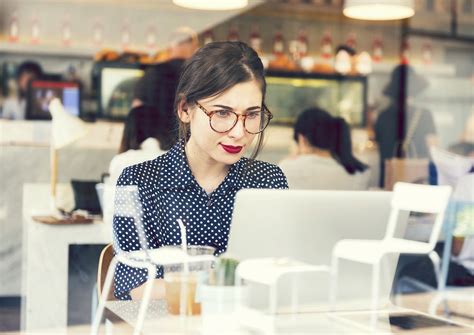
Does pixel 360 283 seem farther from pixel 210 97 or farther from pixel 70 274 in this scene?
pixel 70 274

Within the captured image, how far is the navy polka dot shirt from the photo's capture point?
7.28 feet

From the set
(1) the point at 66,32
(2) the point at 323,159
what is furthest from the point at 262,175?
(1) the point at 66,32

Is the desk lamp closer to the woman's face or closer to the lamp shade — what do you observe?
the lamp shade

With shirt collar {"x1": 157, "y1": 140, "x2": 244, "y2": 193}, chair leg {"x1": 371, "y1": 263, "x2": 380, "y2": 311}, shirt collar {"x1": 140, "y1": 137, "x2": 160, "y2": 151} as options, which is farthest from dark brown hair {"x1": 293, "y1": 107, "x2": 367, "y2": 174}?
chair leg {"x1": 371, "y1": 263, "x2": 380, "y2": 311}

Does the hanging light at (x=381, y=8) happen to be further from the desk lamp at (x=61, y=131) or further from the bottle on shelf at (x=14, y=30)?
the bottle on shelf at (x=14, y=30)

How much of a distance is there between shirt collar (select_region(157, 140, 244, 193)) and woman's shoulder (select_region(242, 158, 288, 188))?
0.04 meters

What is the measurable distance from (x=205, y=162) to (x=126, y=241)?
274mm

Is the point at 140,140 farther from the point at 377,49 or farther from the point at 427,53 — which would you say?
the point at 427,53

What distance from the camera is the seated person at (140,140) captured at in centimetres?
359

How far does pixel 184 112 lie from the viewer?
2.25 m

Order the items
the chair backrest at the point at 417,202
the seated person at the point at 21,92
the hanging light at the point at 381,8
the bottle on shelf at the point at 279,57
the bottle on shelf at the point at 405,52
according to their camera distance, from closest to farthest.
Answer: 1. the chair backrest at the point at 417,202
2. the hanging light at the point at 381,8
3. the seated person at the point at 21,92
4. the bottle on shelf at the point at 279,57
5. the bottle on shelf at the point at 405,52

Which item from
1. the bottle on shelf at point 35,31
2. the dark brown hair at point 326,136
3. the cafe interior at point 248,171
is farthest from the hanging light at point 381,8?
the bottle on shelf at point 35,31

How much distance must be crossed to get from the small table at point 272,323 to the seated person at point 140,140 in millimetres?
1644

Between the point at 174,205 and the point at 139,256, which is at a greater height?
the point at 174,205
